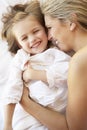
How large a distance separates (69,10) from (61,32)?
0.10 metres

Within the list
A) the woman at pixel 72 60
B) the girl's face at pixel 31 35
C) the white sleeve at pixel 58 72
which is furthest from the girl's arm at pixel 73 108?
the girl's face at pixel 31 35

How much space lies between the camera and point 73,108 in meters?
1.15

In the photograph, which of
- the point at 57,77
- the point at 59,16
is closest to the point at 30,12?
the point at 59,16

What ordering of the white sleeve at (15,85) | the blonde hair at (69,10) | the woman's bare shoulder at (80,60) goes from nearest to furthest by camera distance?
the woman's bare shoulder at (80,60) < the blonde hair at (69,10) < the white sleeve at (15,85)

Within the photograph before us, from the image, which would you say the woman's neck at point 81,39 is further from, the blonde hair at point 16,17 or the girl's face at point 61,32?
the blonde hair at point 16,17

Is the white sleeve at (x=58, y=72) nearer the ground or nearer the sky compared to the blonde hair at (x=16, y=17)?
nearer the ground

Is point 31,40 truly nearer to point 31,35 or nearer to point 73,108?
point 31,35

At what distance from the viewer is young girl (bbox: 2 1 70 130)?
127 centimetres

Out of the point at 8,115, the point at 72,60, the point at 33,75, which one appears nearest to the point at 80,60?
the point at 72,60

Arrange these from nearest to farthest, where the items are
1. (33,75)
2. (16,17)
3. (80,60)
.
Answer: (80,60), (33,75), (16,17)

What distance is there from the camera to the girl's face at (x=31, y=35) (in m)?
1.38

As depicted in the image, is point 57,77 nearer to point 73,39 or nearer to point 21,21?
point 73,39

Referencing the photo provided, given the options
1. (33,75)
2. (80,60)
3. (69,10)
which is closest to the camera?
(80,60)

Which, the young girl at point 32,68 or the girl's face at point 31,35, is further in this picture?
the girl's face at point 31,35
